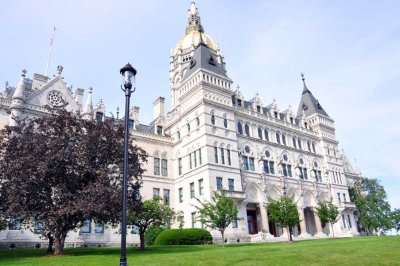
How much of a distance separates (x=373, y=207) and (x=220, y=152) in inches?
1412

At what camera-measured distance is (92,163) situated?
22719 mm

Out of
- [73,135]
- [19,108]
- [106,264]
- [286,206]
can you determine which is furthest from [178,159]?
[106,264]

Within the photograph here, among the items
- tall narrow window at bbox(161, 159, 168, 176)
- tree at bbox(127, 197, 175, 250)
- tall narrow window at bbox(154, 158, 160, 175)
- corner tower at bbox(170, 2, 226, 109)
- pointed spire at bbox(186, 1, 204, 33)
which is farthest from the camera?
pointed spire at bbox(186, 1, 204, 33)

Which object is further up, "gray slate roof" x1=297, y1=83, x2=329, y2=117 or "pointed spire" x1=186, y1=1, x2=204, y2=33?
"pointed spire" x1=186, y1=1, x2=204, y2=33

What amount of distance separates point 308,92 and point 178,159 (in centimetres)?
3302

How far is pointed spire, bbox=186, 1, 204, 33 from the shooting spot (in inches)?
3088

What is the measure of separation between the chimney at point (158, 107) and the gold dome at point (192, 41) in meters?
22.8

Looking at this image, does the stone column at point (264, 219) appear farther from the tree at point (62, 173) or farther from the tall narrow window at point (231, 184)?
the tree at point (62, 173)

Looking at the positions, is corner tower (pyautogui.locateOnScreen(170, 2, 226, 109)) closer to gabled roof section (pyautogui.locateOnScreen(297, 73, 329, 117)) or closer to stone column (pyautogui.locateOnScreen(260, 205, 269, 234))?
gabled roof section (pyautogui.locateOnScreen(297, 73, 329, 117))

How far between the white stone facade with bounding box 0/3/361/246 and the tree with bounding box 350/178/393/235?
162 inches

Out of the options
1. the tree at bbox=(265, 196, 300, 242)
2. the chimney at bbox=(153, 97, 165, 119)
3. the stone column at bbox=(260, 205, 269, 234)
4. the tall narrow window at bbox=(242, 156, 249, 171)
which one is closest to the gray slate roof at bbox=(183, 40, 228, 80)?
the chimney at bbox=(153, 97, 165, 119)

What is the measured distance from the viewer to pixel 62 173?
22.0 meters

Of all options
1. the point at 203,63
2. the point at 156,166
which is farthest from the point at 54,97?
the point at 203,63

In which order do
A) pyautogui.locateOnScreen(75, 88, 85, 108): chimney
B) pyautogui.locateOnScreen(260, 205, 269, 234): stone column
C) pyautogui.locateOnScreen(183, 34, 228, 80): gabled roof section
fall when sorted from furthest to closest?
1. pyautogui.locateOnScreen(183, 34, 228, 80): gabled roof section
2. pyautogui.locateOnScreen(260, 205, 269, 234): stone column
3. pyautogui.locateOnScreen(75, 88, 85, 108): chimney
